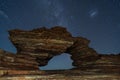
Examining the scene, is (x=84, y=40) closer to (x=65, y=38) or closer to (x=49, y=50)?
(x=65, y=38)

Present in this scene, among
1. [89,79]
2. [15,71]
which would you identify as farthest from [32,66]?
[89,79]

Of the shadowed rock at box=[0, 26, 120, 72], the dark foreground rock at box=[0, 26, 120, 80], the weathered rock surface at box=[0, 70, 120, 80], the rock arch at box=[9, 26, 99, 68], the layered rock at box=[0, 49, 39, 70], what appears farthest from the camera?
the rock arch at box=[9, 26, 99, 68]

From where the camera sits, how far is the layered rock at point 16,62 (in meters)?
37.2

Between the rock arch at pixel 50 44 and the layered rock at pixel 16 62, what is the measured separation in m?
1.03

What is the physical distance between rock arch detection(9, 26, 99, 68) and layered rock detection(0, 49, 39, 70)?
1.03 metres

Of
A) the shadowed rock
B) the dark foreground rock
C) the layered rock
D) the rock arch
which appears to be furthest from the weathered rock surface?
the rock arch

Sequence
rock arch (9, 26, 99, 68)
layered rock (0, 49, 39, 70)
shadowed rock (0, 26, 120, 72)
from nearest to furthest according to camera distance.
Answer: layered rock (0, 49, 39, 70), shadowed rock (0, 26, 120, 72), rock arch (9, 26, 99, 68)

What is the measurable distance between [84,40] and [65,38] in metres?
4.31

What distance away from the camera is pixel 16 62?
127 feet

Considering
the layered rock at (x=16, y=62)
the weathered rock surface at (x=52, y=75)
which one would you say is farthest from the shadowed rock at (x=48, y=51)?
the weathered rock surface at (x=52, y=75)

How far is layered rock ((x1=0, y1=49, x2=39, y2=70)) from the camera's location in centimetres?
3719

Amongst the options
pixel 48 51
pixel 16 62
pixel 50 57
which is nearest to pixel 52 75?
pixel 48 51

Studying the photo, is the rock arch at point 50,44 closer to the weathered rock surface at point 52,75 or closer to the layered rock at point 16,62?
the layered rock at point 16,62

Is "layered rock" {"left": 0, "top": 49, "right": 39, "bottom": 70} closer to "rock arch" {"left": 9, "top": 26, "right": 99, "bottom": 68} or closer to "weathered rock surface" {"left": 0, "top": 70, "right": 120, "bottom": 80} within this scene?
"rock arch" {"left": 9, "top": 26, "right": 99, "bottom": 68}
